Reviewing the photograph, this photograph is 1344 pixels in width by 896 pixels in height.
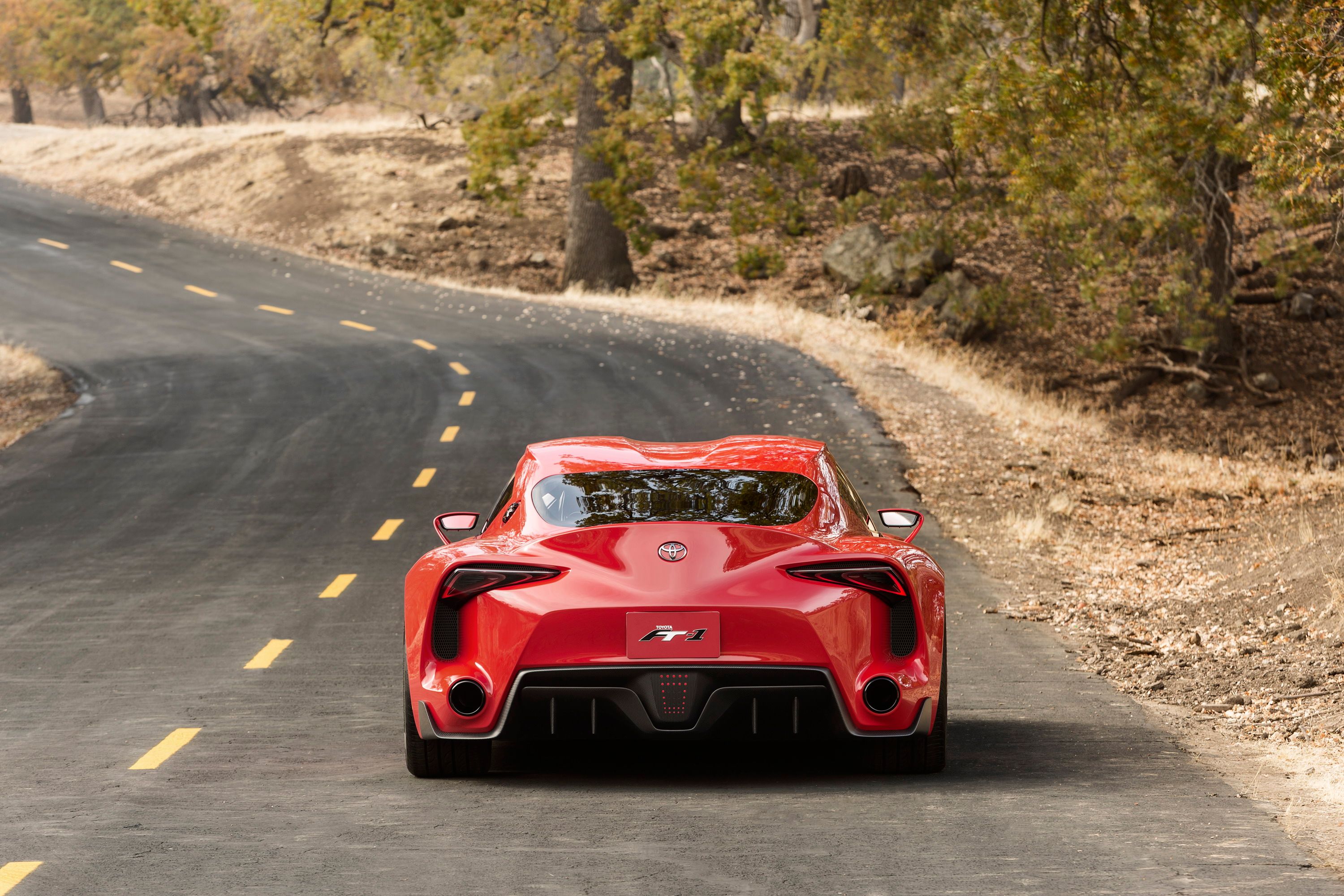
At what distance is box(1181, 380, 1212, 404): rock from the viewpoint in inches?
1308

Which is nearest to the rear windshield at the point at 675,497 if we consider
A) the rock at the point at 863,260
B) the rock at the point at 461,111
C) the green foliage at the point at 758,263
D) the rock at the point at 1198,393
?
the rock at the point at 1198,393

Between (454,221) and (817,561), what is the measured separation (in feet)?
132

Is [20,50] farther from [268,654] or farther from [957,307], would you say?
[268,654]

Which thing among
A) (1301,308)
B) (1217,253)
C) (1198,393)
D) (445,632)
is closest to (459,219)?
(1198,393)

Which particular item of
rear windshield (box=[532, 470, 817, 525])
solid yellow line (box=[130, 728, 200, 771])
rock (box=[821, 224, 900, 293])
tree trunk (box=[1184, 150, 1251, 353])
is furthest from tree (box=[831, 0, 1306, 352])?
solid yellow line (box=[130, 728, 200, 771])

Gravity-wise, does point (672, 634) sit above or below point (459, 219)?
above

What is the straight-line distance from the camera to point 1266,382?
33.4m

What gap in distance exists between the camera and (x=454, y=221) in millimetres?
45094

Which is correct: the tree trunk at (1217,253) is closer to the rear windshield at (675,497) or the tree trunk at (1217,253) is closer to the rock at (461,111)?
the rear windshield at (675,497)

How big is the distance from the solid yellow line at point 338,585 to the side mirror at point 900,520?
5.78 m

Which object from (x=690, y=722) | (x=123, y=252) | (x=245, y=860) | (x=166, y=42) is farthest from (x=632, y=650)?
(x=166, y=42)

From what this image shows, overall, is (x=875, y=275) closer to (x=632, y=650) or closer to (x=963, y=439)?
(x=963, y=439)

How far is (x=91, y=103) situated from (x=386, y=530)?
7064 cm

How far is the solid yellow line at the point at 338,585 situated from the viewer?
11.9m
